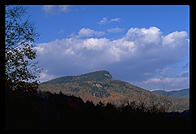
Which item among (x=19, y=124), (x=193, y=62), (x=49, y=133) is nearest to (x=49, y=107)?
(x=19, y=124)

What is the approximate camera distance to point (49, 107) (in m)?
5.62

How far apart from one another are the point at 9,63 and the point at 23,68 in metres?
1.07

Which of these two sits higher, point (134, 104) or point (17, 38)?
point (17, 38)

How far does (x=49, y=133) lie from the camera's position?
391 cm

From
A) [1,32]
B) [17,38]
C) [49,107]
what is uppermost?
[17,38]

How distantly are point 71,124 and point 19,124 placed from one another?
0.91 m

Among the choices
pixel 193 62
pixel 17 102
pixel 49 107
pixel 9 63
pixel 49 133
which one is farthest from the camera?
pixel 9 63

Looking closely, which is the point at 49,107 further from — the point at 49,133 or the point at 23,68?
the point at 23,68

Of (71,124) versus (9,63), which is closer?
(71,124)

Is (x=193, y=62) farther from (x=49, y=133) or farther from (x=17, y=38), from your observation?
(x=17, y=38)

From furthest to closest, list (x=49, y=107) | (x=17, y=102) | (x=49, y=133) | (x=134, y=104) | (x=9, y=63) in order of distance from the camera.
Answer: (x=9, y=63), (x=134, y=104), (x=49, y=107), (x=17, y=102), (x=49, y=133)
